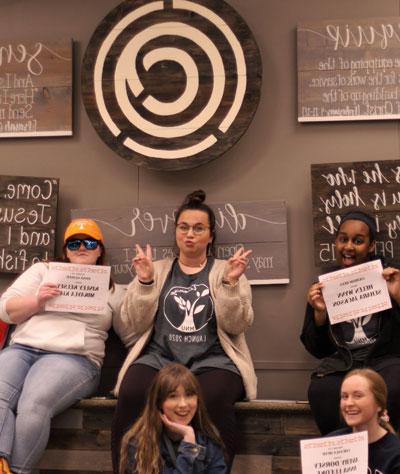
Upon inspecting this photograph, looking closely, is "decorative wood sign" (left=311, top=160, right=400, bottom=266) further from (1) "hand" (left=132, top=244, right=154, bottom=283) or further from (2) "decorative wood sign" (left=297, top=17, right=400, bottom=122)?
(1) "hand" (left=132, top=244, right=154, bottom=283)

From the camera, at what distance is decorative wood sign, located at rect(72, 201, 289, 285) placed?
3619 mm

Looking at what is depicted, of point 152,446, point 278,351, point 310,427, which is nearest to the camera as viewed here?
point 152,446

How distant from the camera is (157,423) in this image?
2629 millimetres

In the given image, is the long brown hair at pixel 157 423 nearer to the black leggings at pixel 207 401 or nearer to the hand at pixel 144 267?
the black leggings at pixel 207 401

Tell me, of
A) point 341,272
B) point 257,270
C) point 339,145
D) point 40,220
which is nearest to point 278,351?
point 257,270

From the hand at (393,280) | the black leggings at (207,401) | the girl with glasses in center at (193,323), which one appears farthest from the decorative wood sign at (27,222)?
the hand at (393,280)

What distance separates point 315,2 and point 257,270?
1359 mm

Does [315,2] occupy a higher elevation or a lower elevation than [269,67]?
higher

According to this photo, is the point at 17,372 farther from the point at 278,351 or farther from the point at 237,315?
the point at 278,351

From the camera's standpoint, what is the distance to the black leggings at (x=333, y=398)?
2857 millimetres

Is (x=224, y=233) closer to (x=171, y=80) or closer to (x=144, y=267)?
(x=144, y=267)

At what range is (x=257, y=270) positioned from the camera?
11.9 ft

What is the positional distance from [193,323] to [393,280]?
850 millimetres

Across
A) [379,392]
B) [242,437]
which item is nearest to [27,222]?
[242,437]
